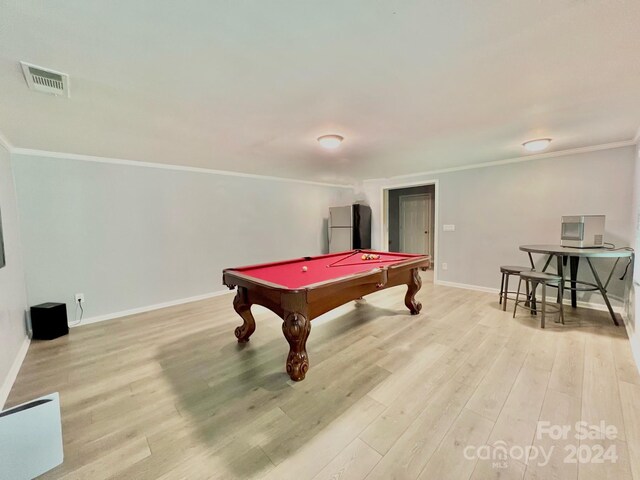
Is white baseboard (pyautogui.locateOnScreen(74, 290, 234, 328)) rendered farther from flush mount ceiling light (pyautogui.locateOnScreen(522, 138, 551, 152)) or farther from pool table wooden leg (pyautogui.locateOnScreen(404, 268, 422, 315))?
flush mount ceiling light (pyautogui.locateOnScreen(522, 138, 551, 152))

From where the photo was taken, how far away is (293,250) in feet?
17.7

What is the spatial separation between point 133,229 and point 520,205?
565 centimetres

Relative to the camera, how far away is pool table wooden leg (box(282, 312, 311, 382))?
6.41 ft

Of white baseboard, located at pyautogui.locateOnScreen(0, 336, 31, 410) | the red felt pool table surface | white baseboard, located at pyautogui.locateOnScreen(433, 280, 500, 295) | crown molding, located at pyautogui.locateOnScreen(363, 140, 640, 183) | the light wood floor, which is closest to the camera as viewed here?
the light wood floor

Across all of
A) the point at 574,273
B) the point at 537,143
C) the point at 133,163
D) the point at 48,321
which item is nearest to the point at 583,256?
the point at 574,273

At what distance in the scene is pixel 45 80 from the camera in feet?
5.15

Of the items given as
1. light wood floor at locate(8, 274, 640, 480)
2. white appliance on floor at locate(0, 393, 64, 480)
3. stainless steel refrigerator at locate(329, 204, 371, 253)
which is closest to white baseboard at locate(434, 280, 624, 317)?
light wood floor at locate(8, 274, 640, 480)

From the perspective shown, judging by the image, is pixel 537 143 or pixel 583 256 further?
pixel 537 143

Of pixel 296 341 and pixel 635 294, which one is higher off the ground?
pixel 635 294

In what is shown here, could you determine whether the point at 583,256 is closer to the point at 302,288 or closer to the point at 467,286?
the point at 467,286

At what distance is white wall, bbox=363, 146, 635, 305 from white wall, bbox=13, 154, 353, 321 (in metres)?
3.31

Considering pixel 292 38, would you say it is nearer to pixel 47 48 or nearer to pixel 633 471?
pixel 47 48

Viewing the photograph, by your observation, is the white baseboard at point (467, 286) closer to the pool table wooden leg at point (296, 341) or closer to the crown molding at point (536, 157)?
the crown molding at point (536, 157)

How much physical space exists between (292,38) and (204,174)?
333 cm
